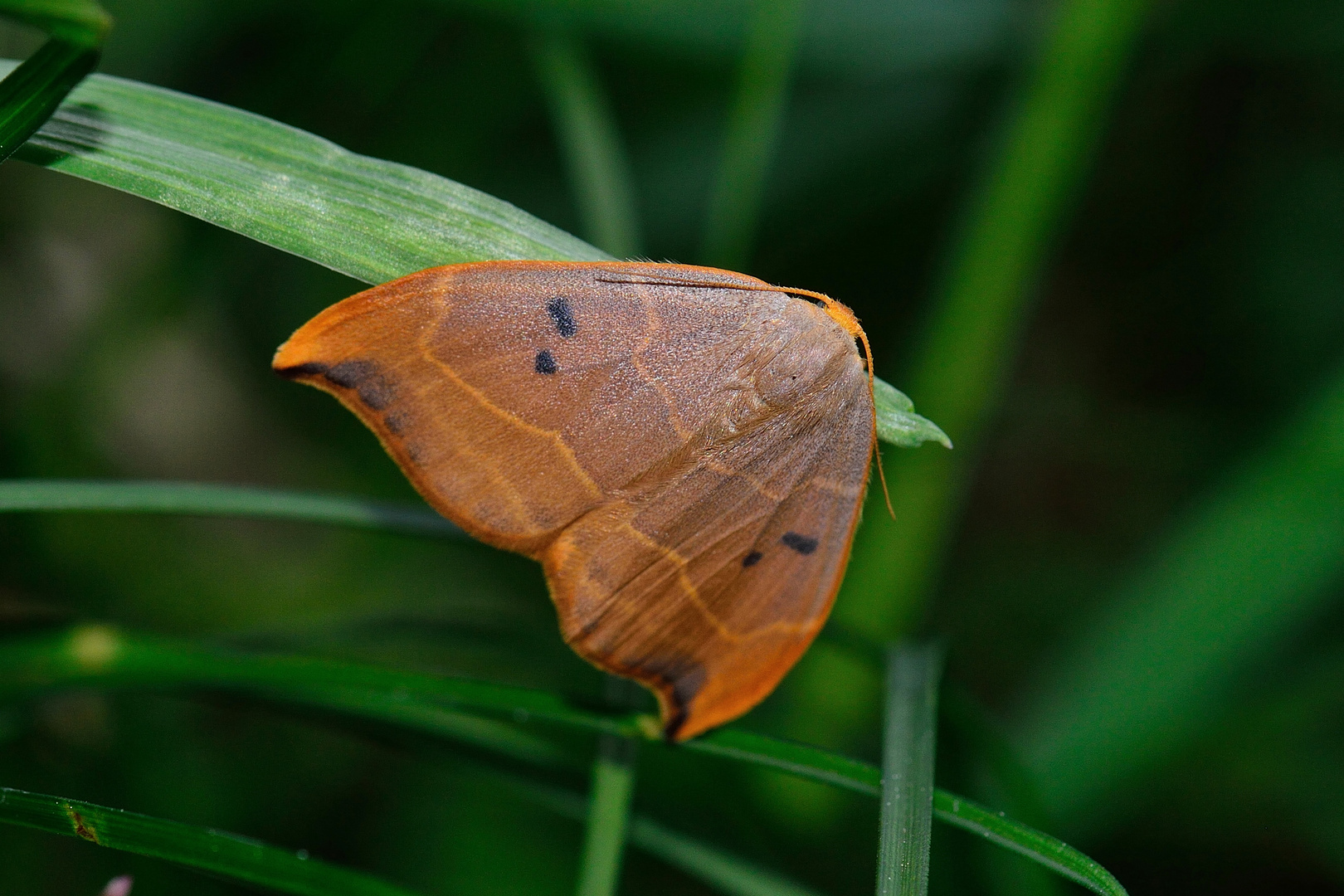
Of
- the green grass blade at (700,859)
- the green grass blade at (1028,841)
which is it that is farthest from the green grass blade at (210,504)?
the green grass blade at (1028,841)

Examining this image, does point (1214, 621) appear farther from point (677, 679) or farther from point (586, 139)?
point (586, 139)

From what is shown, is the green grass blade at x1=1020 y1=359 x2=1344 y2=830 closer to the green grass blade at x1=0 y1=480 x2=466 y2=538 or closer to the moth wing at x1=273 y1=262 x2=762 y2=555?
the moth wing at x1=273 y1=262 x2=762 y2=555

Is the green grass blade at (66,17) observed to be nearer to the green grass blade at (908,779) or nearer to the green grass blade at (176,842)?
the green grass blade at (176,842)

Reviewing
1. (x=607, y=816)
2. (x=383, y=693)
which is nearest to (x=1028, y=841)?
(x=607, y=816)

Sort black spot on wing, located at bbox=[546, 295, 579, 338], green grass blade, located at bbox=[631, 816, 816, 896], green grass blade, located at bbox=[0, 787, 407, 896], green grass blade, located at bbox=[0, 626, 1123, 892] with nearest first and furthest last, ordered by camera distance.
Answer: green grass blade, located at bbox=[0, 787, 407, 896] → green grass blade, located at bbox=[0, 626, 1123, 892] → black spot on wing, located at bbox=[546, 295, 579, 338] → green grass blade, located at bbox=[631, 816, 816, 896]

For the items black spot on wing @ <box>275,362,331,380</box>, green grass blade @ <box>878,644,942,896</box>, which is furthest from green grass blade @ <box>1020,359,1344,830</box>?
black spot on wing @ <box>275,362,331,380</box>

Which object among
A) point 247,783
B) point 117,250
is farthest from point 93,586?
point 117,250
